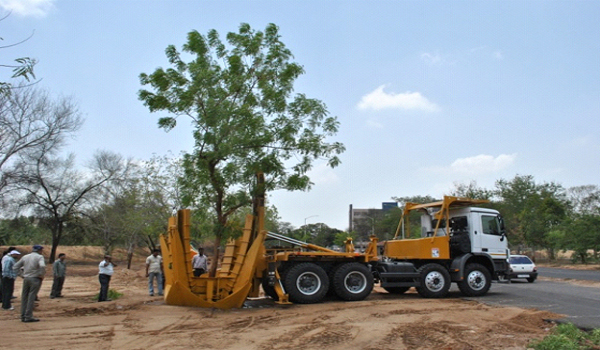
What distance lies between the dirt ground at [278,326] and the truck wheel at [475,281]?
2367 millimetres

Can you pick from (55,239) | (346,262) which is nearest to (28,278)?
(346,262)

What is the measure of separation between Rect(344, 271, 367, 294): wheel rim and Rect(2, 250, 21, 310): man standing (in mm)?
8616

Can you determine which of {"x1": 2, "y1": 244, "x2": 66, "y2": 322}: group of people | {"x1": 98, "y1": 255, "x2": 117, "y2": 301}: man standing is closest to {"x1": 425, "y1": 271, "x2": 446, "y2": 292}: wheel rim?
{"x1": 98, "y1": 255, "x2": 117, "y2": 301}: man standing

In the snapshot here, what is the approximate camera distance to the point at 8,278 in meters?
13.0

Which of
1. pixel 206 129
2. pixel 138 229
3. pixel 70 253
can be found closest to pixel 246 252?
pixel 206 129

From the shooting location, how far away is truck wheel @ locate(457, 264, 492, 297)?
52.5 feet

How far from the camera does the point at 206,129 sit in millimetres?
13047

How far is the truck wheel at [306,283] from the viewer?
533 inches

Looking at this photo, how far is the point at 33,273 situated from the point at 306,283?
653 cm

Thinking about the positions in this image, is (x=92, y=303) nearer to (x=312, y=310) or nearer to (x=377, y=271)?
(x=312, y=310)

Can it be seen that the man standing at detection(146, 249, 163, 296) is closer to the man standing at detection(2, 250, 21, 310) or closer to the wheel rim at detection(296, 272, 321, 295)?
the man standing at detection(2, 250, 21, 310)

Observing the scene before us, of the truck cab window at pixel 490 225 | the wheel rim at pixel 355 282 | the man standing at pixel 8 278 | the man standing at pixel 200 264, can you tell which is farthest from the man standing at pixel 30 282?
the truck cab window at pixel 490 225

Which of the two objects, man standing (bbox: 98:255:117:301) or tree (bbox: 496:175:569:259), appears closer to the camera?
man standing (bbox: 98:255:117:301)

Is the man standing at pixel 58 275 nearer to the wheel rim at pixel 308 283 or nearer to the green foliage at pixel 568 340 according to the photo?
the wheel rim at pixel 308 283
